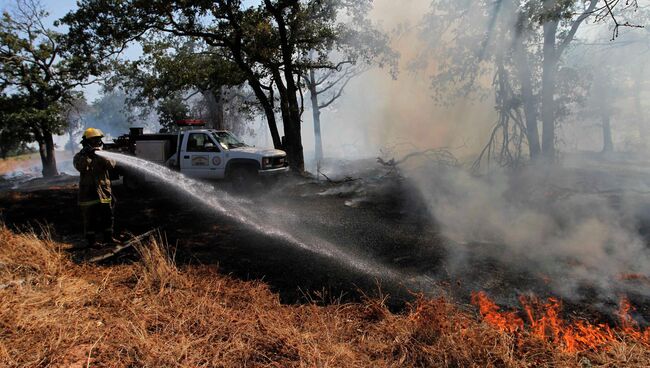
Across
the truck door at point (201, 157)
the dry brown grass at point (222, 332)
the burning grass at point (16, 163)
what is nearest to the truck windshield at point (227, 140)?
the truck door at point (201, 157)

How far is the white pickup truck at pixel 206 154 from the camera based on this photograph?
10695 millimetres

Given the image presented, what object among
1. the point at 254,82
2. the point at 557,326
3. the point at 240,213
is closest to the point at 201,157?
the point at 240,213

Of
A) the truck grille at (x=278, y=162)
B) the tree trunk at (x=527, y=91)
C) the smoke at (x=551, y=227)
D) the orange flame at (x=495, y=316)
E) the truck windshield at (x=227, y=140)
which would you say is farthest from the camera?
the tree trunk at (x=527, y=91)

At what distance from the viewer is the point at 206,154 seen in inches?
431

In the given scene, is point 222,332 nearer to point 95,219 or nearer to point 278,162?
point 95,219

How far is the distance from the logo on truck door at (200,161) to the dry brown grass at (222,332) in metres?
6.59

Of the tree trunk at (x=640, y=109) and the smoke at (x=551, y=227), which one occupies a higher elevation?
the tree trunk at (x=640, y=109)

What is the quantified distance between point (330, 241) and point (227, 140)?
594 centimetres

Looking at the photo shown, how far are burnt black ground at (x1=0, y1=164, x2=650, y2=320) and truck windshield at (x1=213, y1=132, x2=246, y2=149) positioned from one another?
1751 millimetres

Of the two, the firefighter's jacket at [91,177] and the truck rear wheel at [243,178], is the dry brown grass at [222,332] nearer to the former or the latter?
the firefighter's jacket at [91,177]

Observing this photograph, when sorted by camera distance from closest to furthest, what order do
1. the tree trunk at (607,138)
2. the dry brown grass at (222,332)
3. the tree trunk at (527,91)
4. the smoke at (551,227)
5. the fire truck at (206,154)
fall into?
the dry brown grass at (222,332), the smoke at (551,227), the fire truck at (206,154), the tree trunk at (527,91), the tree trunk at (607,138)

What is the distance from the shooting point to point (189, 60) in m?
14.2

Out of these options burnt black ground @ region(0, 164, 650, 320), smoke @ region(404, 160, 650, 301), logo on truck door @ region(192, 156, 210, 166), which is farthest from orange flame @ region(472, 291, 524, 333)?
logo on truck door @ region(192, 156, 210, 166)

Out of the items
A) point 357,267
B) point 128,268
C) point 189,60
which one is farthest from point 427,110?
point 128,268
